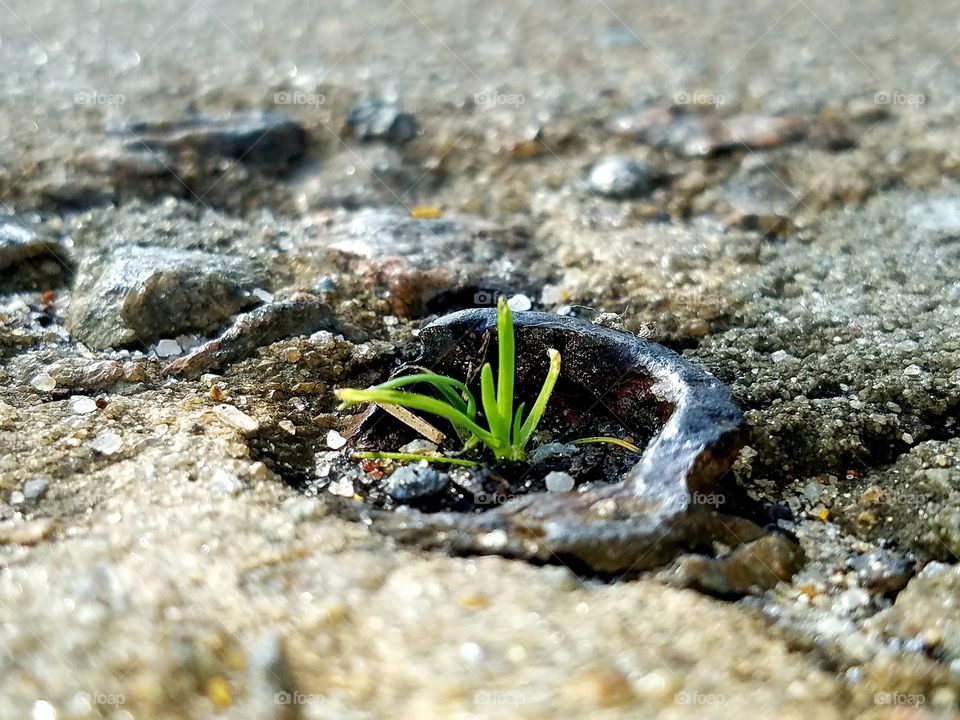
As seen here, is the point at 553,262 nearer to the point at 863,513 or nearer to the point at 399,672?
the point at 863,513

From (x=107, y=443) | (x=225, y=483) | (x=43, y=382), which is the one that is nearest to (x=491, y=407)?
(x=225, y=483)

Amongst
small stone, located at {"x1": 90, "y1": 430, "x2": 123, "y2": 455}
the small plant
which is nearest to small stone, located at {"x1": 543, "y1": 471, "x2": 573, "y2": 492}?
the small plant

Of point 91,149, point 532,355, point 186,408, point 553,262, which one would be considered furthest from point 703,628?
point 91,149

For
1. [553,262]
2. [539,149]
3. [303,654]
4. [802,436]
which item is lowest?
[303,654]

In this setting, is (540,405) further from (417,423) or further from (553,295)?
(553,295)

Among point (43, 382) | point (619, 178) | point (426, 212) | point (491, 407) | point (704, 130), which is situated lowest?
point (43, 382)

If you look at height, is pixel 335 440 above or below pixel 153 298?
below

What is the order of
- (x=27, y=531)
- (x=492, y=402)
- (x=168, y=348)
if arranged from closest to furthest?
(x=27, y=531)
(x=492, y=402)
(x=168, y=348)
